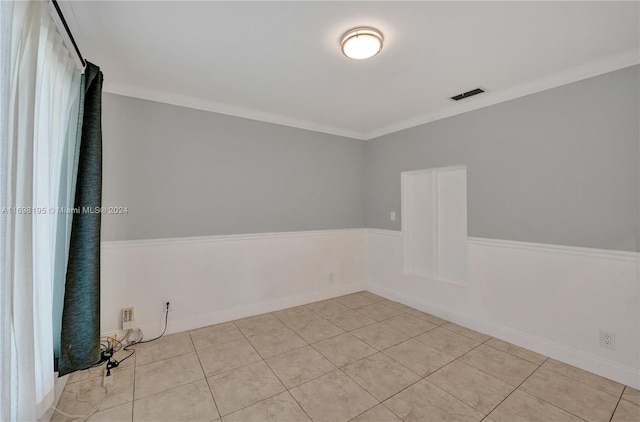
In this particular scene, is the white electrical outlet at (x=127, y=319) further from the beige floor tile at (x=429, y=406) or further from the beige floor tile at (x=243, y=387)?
the beige floor tile at (x=429, y=406)

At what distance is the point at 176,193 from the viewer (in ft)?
9.88

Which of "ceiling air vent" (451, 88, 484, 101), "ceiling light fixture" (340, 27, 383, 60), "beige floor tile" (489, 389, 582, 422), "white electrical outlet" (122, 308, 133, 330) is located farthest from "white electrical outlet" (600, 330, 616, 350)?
"white electrical outlet" (122, 308, 133, 330)

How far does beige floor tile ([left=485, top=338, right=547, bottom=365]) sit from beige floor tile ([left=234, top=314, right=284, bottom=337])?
2.23 m

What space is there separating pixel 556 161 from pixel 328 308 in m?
2.95

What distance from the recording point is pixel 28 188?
136 centimetres

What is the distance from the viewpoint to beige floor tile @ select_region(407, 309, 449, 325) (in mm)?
3289

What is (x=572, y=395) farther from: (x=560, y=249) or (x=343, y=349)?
(x=343, y=349)

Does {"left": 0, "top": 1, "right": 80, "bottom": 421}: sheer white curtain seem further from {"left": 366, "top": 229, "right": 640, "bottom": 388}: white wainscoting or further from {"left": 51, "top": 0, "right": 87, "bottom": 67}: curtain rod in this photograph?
{"left": 366, "top": 229, "right": 640, "bottom": 388}: white wainscoting

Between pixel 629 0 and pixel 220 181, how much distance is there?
11.5ft

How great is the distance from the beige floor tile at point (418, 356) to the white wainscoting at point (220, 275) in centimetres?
154

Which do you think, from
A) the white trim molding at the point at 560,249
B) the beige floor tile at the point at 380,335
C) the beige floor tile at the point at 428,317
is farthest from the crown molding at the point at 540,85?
the beige floor tile at the point at 380,335

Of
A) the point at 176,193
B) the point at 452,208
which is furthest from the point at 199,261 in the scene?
the point at 452,208

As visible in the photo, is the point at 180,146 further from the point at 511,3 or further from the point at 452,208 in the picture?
the point at 452,208

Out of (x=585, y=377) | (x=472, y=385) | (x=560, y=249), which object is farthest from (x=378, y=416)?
(x=560, y=249)
